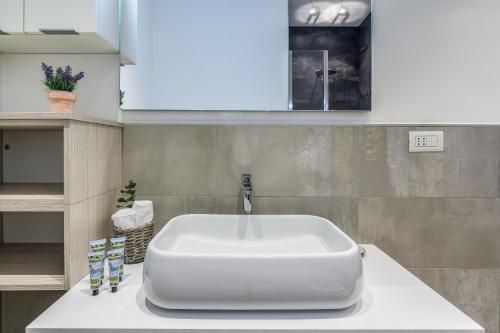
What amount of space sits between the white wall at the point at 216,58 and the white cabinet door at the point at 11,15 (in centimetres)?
37

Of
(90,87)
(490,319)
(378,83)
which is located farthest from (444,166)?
(90,87)

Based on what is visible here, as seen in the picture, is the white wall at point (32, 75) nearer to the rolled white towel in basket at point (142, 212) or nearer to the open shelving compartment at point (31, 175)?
the open shelving compartment at point (31, 175)

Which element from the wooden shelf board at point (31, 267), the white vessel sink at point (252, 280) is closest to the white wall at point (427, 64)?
the wooden shelf board at point (31, 267)

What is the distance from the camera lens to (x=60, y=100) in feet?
3.28

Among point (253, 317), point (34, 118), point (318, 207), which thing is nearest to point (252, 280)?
point (253, 317)

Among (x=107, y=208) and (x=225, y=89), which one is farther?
(x=225, y=89)

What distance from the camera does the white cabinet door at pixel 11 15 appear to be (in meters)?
0.99

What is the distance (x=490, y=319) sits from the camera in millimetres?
1258

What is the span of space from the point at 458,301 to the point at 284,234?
0.75 m

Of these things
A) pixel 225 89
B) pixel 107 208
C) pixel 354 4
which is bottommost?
pixel 107 208

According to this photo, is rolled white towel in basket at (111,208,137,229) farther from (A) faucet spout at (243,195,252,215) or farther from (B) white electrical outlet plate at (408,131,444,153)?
(B) white electrical outlet plate at (408,131,444,153)

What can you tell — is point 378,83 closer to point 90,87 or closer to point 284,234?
point 284,234

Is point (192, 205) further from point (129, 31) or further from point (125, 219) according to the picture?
point (129, 31)

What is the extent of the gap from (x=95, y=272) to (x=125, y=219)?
215 mm
